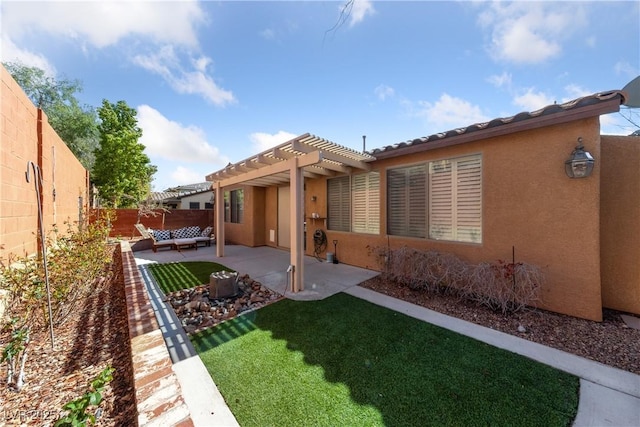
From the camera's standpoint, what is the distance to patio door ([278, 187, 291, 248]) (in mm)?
10648

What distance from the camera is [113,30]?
5.67 metres

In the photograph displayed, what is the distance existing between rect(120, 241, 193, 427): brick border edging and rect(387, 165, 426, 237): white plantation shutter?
5.51 metres

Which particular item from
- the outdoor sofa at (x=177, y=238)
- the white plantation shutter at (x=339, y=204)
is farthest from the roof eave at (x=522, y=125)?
the outdoor sofa at (x=177, y=238)

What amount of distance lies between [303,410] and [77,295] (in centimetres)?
412

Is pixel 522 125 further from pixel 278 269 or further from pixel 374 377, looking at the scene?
pixel 278 269

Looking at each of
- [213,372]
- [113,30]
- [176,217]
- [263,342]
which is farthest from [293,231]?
[176,217]

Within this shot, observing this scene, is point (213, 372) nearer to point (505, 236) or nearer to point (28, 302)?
point (28, 302)

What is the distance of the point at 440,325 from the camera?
3938mm

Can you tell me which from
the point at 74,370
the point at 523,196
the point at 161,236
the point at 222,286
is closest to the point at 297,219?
the point at 222,286

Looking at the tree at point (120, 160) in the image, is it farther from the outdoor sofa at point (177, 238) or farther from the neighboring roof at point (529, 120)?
the neighboring roof at point (529, 120)

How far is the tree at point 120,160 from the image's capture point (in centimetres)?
2009

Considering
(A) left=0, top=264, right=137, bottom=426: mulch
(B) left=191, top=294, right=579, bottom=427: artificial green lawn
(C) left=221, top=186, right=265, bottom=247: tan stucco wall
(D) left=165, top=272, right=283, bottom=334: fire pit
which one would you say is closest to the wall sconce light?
(B) left=191, top=294, right=579, bottom=427: artificial green lawn

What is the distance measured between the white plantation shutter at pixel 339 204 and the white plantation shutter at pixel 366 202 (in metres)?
0.24

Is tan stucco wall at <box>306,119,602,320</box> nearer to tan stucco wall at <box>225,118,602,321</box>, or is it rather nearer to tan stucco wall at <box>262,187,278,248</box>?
tan stucco wall at <box>225,118,602,321</box>
